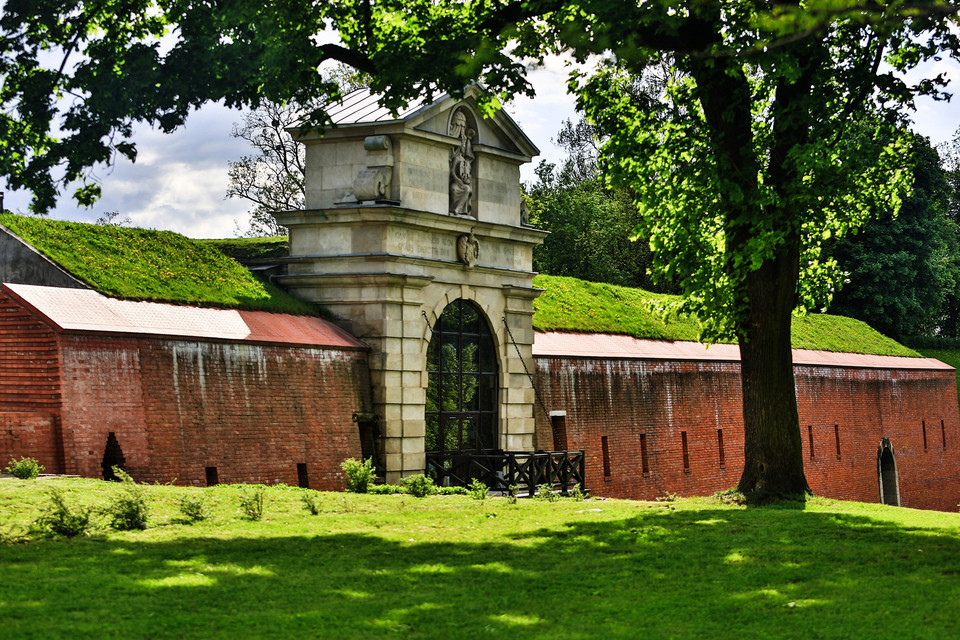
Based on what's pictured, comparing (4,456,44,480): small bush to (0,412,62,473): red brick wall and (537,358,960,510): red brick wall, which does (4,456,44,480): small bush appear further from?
(537,358,960,510): red brick wall

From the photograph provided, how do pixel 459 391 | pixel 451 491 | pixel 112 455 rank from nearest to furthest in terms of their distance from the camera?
pixel 112 455
pixel 451 491
pixel 459 391

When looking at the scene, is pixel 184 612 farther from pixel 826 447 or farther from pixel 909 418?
pixel 909 418

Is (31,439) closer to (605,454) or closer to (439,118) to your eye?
(439,118)

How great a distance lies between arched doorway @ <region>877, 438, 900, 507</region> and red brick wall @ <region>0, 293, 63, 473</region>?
37.3m

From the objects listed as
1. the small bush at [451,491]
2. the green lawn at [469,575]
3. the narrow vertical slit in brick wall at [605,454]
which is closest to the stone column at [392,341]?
the small bush at [451,491]

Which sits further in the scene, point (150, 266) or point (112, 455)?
point (150, 266)

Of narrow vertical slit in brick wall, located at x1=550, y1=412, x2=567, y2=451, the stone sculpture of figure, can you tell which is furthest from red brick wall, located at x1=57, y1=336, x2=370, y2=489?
narrow vertical slit in brick wall, located at x1=550, y1=412, x2=567, y2=451

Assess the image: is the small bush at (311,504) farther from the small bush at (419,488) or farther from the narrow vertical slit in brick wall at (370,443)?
the narrow vertical slit in brick wall at (370,443)

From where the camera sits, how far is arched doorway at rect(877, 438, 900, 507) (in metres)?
47.7

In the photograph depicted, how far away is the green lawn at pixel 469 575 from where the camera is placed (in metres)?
9.31

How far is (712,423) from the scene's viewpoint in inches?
1433

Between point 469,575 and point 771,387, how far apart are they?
9374mm

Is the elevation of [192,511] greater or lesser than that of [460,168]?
lesser

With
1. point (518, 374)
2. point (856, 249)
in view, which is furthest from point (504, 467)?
point (856, 249)
